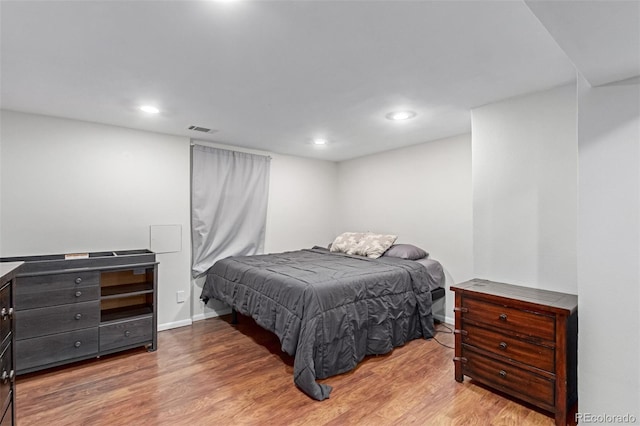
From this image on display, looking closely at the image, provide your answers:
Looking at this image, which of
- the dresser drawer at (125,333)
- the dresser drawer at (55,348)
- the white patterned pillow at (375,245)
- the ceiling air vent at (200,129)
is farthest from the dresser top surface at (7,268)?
the white patterned pillow at (375,245)

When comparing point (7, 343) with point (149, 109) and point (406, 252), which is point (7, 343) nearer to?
point (149, 109)

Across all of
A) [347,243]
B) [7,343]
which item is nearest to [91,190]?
[7,343]

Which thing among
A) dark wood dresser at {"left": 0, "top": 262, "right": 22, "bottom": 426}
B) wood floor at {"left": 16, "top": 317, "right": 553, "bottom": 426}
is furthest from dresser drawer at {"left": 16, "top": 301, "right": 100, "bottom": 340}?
dark wood dresser at {"left": 0, "top": 262, "right": 22, "bottom": 426}

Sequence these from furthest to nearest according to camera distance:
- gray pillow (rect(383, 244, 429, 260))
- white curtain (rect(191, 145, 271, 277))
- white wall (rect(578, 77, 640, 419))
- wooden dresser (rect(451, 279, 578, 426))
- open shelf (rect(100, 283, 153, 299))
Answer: white curtain (rect(191, 145, 271, 277))
gray pillow (rect(383, 244, 429, 260))
open shelf (rect(100, 283, 153, 299))
wooden dresser (rect(451, 279, 578, 426))
white wall (rect(578, 77, 640, 419))

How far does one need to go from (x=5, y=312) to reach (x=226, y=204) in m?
2.88

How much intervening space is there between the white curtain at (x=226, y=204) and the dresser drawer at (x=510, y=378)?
9.69 feet

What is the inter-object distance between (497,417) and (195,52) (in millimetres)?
2936

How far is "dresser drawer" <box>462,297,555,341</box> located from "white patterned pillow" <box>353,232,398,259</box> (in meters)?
1.64

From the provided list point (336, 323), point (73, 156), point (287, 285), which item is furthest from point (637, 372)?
point (73, 156)

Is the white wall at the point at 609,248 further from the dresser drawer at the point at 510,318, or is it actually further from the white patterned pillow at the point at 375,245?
the white patterned pillow at the point at 375,245

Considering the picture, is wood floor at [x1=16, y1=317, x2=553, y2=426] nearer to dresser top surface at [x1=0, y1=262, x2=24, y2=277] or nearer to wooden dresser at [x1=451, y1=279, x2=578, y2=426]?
wooden dresser at [x1=451, y1=279, x2=578, y2=426]

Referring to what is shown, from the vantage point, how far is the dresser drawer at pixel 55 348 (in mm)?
2488

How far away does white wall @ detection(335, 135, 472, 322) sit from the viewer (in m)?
3.62

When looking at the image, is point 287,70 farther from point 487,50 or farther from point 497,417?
point 497,417
